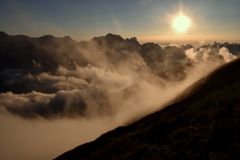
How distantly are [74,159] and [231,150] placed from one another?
43.4 m

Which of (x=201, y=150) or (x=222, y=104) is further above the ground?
(x=222, y=104)

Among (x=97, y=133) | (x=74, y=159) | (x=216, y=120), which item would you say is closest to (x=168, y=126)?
(x=216, y=120)

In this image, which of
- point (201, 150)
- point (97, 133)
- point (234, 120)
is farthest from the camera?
point (97, 133)

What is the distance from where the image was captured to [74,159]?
55.7 meters

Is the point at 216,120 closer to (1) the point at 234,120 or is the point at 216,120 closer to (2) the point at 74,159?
(1) the point at 234,120

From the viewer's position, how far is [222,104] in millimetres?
36250

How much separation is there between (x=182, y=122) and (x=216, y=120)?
6420 millimetres

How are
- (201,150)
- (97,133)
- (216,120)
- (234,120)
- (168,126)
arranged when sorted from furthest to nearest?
(97,133) → (168,126) → (216,120) → (234,120) → (201,150)

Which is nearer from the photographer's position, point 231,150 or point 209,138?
point 231,150

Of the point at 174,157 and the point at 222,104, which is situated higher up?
the point at 222,104

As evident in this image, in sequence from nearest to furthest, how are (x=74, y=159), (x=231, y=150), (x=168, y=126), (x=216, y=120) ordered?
(x=231, y=150) → (x=216, y=120) → (x=168, y=126) → (x=74, y=159)

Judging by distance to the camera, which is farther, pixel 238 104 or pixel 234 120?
pixel 238 104

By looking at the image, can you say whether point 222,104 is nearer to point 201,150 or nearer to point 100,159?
point 201,150

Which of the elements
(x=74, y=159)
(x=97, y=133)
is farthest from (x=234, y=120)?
(x=97, y=133)
